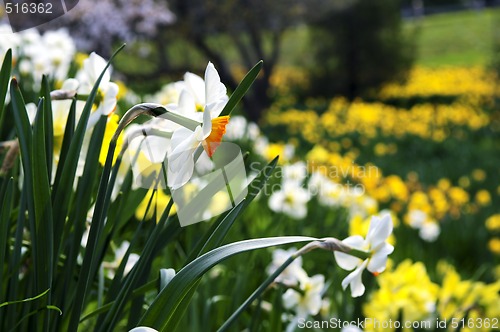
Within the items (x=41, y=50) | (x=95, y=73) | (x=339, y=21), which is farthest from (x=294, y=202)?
(x=339, y=21)

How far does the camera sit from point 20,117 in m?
0.64

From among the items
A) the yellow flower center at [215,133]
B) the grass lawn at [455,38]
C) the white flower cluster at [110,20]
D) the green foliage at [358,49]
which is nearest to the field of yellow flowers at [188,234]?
the yellow flower center at [215,133]

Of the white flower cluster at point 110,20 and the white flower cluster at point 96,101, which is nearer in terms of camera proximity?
the white flower cluster at point 96,101

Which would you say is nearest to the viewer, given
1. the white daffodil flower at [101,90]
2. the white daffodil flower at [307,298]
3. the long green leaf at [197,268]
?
the long green leaf at [197,268]

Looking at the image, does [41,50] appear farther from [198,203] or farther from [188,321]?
[198,203]

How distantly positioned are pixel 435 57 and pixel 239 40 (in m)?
15.5

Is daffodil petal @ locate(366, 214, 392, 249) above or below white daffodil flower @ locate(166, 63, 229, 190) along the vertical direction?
below

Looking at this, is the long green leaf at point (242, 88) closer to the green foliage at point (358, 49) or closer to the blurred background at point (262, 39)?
the blurred background at point (262, 39)

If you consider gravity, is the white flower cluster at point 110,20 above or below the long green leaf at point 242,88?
below

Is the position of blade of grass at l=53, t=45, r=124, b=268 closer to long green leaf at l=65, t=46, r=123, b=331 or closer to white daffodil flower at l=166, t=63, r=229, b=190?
long green leaf at l=65, t=46, r=123, b=331

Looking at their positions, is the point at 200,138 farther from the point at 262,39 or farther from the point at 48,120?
the point at 262,39

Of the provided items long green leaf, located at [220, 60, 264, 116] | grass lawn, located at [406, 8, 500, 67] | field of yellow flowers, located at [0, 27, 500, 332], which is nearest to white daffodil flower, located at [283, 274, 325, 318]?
field of yellow flowers, located at [0, 27, 500, 332]

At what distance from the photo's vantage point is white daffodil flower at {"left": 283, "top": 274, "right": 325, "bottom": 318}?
1.15m

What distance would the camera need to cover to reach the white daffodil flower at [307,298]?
1.15 meters
